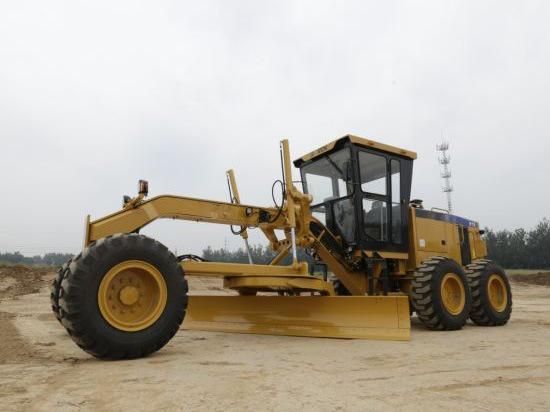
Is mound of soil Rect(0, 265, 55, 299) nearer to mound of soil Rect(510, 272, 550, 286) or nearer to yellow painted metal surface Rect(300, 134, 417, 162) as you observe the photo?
yellow painted metal surface Rect(300, 134, 417, 162)

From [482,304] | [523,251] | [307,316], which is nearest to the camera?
[307,316]

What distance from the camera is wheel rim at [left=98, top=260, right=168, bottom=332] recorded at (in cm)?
463

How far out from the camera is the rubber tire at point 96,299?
439 cm

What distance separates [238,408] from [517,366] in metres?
2.71

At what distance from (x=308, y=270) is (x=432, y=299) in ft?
6.30

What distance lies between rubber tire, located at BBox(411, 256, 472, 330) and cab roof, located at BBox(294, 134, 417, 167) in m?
2.04

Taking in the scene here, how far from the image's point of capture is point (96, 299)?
4.50 metres

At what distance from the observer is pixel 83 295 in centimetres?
441

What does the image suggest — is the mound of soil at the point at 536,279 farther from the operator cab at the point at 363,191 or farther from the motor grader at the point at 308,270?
the operator cab at the point at 363,191

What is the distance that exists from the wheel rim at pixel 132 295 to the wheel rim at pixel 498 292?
6224 millimetres

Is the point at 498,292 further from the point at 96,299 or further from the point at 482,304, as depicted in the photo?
the point at 96,299

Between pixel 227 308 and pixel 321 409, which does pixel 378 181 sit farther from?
pixel 321 409

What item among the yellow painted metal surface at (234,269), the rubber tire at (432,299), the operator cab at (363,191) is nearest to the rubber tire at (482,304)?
the rubber tire at (432,299)

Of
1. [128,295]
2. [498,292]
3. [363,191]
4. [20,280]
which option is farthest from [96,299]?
[20,280]
